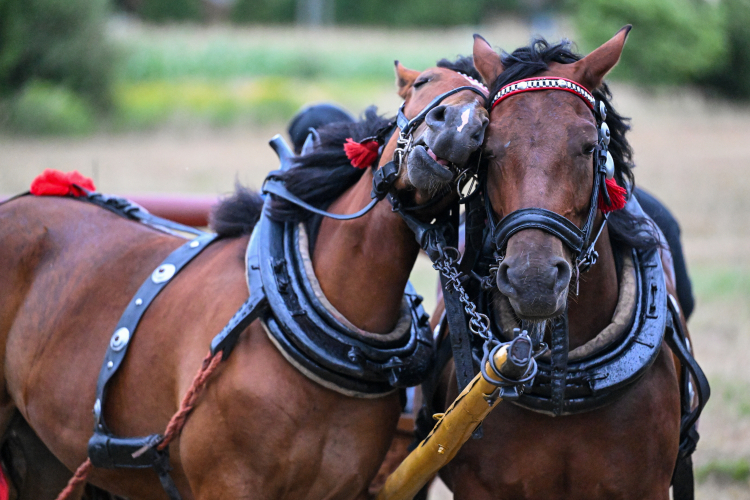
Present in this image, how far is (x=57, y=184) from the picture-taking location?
10.1ft

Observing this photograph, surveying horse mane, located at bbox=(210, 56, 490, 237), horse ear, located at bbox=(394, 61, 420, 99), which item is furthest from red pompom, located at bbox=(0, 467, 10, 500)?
horse ear, located at bbox=(394, 61, 420, 99)

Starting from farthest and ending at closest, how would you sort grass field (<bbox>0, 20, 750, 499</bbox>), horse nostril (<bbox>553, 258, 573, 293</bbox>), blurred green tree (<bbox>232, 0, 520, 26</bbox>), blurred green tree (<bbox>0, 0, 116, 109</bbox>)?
blurred green tree (<bbox>232, 0, 520, 26</bbox>), blurred green tree (<bbox>0, 0, 116, 109</bbox>), grass field (<bbox>0, 20, 750, 499</bbox>), horse nostril (<bbox>553, 258, 573, 293</bbox>)

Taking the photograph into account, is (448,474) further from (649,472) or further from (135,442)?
(135,442)

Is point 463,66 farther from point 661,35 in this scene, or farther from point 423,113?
point 661,35

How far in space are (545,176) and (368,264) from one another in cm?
63

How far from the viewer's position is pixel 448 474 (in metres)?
2.46

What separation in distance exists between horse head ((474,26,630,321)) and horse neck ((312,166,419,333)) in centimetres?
33

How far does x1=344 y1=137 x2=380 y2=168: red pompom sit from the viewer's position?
7.52 ft

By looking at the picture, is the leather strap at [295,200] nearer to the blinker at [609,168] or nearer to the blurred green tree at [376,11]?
the blinker at [609,168]

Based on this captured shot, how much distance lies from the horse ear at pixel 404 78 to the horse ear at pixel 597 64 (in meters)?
0.50

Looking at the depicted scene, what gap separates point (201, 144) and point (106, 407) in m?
13.6

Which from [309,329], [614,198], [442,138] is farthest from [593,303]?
[309,329]

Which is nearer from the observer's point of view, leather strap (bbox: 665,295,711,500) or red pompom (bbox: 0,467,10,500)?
leather strap (bbox: 665,295,711,500)

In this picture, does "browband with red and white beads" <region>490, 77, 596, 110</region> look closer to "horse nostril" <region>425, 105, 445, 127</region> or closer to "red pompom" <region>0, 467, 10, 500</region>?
"horse nostril" <region>425, 105, 445, 127</region>
